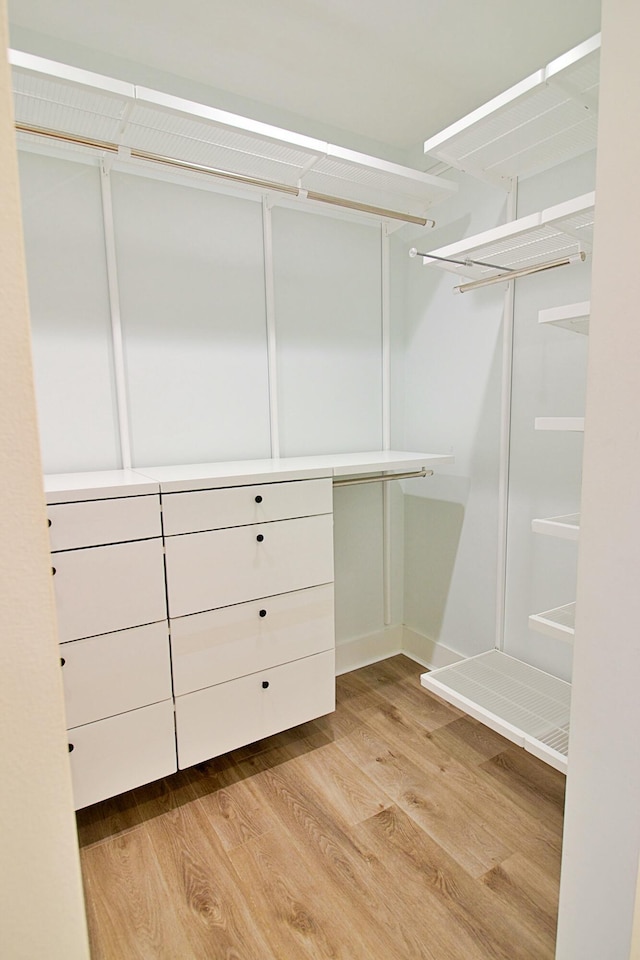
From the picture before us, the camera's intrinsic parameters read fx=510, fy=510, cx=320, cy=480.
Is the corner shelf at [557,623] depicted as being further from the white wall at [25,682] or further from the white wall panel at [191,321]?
the white wall panel at [191,321]

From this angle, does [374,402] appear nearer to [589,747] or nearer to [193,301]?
[193,301]

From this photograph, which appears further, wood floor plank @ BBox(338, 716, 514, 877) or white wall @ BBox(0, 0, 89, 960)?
wood floor plank @ BBox(338, 716, 514, 877)

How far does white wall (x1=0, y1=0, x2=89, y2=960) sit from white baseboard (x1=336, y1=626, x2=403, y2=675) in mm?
2162

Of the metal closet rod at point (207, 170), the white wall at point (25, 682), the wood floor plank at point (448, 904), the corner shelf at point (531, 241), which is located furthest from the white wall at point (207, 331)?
the white wall at point (25, 682)

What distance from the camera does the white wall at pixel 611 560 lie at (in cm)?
80

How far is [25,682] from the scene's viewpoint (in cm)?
47

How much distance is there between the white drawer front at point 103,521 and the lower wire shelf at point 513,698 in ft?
3.84

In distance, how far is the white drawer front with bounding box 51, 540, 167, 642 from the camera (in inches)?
57.6

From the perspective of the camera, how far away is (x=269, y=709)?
1.87 meters

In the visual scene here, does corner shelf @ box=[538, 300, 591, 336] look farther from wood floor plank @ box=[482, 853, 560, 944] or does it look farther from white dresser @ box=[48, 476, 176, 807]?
wood floor plank @ box=[482, 853, 560, 944]

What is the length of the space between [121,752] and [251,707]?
44 centimetres

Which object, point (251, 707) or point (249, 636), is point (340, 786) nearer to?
point (251, 707)

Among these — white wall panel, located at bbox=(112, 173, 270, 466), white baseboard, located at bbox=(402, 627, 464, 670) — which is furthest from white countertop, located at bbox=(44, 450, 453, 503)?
white baseboard, located at bbox=(402, 627, 464, 670)

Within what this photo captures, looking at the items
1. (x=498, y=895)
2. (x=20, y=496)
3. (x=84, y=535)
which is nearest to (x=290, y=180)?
(x=84, y=535)
